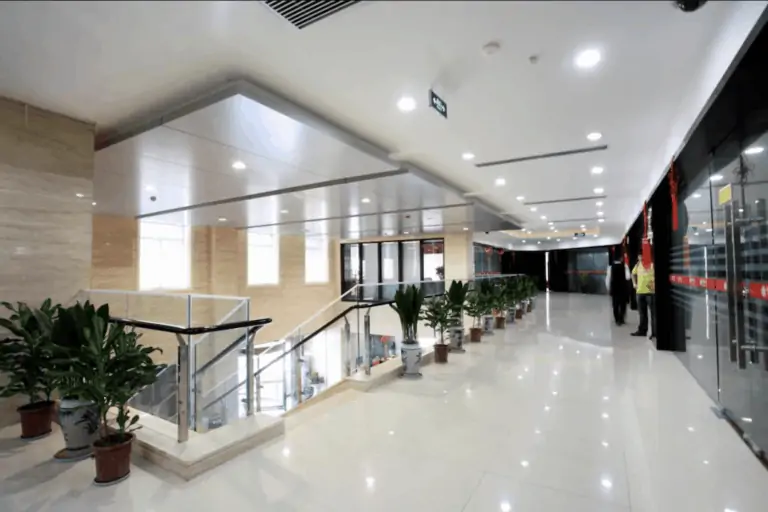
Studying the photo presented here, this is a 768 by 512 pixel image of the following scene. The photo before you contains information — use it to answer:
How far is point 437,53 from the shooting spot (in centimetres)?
245

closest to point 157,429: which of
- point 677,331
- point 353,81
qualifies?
point 353,81

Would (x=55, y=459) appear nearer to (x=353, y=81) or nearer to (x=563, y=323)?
(x=353, y=81)

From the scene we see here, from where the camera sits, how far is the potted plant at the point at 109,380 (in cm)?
236

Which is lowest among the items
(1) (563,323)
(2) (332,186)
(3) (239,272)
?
(1) (563,323)

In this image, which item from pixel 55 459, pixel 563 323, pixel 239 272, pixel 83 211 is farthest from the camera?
pixel 239 272

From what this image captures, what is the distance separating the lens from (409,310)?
4859 millimetres

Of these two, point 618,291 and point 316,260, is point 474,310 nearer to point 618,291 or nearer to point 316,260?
point 618,291

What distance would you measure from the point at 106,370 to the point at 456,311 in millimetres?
4635

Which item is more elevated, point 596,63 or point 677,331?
point 596,63

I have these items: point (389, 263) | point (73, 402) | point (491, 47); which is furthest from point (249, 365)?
point (389, 263)

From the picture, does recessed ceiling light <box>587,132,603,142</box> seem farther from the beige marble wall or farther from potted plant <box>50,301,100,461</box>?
the beige marble wall

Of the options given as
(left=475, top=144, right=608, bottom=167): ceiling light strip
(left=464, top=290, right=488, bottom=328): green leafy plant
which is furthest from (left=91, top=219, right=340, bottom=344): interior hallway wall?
(left=464, top=290, right=488, bottom=328): green leafy plant

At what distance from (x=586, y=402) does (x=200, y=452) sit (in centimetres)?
341

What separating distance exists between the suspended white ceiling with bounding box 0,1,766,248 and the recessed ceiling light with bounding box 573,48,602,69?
0.05 meters
